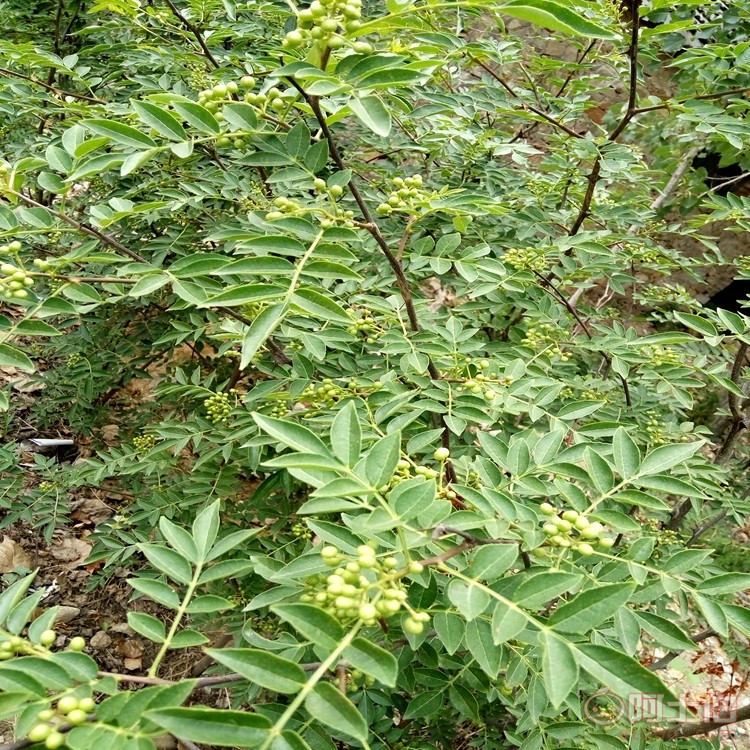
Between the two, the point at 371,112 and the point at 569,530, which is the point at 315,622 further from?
the point at 371,112

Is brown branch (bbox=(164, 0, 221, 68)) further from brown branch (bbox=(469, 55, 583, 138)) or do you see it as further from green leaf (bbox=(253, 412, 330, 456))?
green leaf (bbox=(253, 412, 330, 456))

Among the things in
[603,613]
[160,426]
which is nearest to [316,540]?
[160,426]

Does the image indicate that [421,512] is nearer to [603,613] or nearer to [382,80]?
[603,613]

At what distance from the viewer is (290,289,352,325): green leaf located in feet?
4.09

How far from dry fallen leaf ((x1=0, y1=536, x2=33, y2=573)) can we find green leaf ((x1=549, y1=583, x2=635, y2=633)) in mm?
3562

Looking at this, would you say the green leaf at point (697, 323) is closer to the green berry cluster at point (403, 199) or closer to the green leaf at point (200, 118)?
the green berry cluster at point (403, 199)

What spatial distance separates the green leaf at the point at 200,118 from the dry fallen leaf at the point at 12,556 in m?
3.25

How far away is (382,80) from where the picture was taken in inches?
46.0

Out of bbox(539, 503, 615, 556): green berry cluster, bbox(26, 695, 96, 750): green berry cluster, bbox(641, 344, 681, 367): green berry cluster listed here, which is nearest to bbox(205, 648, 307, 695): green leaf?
bbox(26, 695, 96, 750): green berry cluster

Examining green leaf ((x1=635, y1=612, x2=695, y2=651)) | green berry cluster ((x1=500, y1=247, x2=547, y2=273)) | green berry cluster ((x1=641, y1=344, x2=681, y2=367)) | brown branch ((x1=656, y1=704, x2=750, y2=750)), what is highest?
green berry cluster ((x1=500, y1=247, x2=547, y2=273))

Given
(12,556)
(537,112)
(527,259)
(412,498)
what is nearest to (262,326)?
(412,498)

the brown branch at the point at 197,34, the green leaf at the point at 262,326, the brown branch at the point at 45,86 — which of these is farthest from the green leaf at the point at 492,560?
the brown branch at the point at 45,86

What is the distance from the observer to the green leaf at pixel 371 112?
117 cm

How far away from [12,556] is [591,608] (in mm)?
3747
